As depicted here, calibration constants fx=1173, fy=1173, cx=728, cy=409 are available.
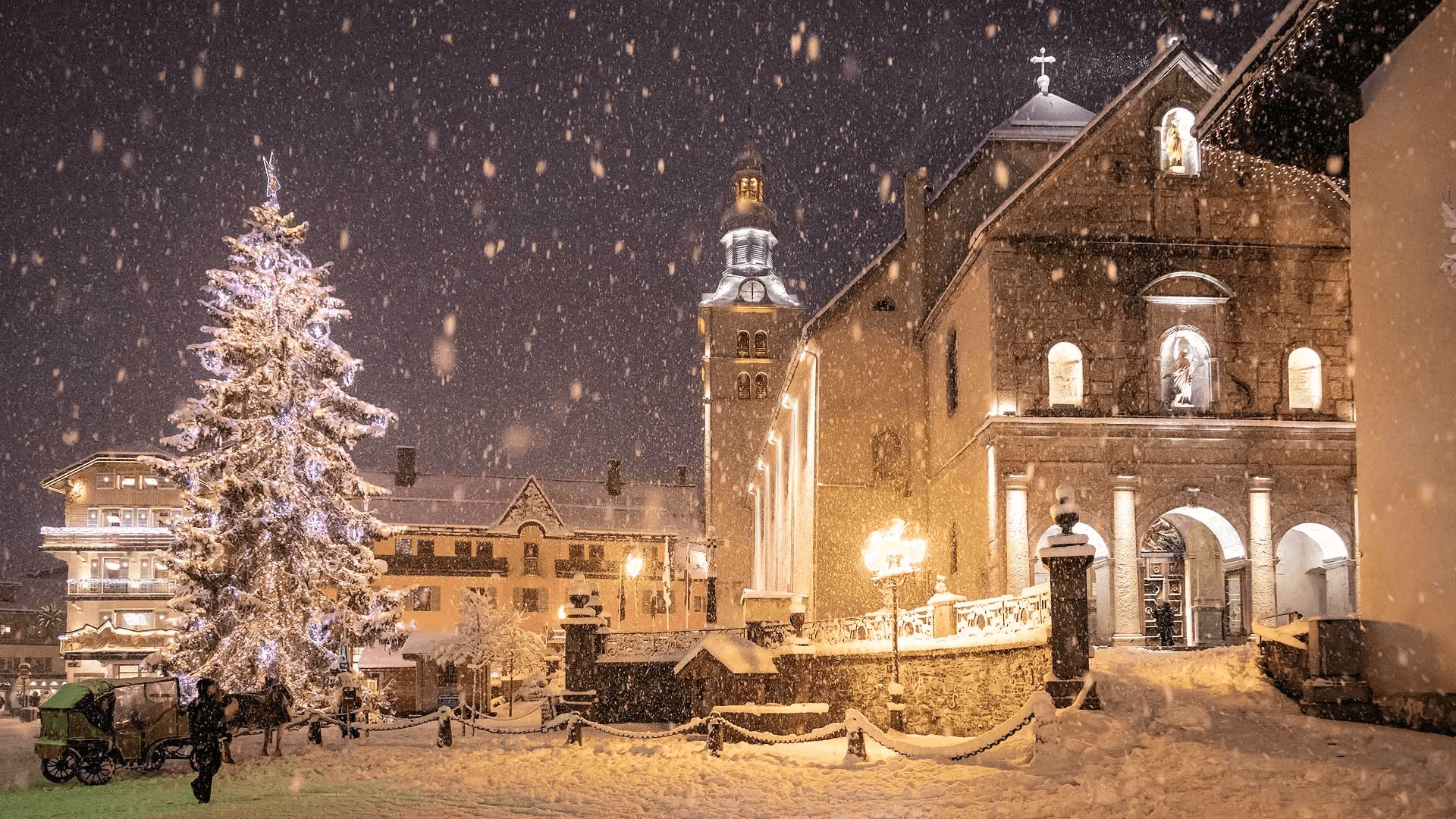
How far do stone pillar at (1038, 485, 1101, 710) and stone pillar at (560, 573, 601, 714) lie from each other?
1430 centimetres

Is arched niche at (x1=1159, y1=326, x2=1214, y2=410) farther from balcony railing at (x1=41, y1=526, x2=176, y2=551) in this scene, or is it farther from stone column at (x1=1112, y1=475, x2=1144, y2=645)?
balcony railing at (x1=41, y1=526, x2=176, y2=551)

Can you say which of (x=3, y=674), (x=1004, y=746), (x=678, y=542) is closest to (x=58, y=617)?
(x=3, y=674)

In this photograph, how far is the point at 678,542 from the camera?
245 ft

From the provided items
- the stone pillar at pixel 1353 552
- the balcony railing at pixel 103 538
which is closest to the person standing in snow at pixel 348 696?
the stone pillar at pixel 1353 552

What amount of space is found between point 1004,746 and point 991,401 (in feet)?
42.1

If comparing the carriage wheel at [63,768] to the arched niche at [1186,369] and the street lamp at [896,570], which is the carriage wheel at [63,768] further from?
the arched niche at [1186,369]

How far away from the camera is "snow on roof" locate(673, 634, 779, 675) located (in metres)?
24.9

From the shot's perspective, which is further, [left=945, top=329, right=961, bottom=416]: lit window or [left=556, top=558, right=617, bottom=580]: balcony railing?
[left=556, top=558, right=617, bottom=580]: balcony railing

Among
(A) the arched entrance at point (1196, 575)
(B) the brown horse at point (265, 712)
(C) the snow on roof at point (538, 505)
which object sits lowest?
(B) the brown horse at point (265, 712)

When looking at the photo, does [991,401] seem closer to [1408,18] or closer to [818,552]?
[818,552]

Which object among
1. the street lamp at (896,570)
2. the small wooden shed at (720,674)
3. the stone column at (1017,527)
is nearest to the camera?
the street lamp at (896,570)

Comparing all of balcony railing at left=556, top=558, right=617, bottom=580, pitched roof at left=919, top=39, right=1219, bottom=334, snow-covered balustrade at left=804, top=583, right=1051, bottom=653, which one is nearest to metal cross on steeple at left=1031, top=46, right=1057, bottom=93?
pitched roof at left=919, top=39, right=1219, bottom=334

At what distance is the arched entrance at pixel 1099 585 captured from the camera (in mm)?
26859

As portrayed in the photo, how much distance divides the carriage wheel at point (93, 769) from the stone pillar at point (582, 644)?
12690 mm
